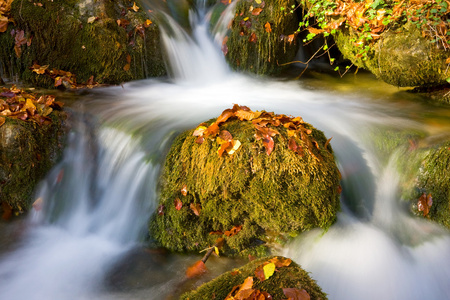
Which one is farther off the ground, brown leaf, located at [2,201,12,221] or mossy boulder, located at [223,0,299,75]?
mossy boulder, located at [223,0,299,75]

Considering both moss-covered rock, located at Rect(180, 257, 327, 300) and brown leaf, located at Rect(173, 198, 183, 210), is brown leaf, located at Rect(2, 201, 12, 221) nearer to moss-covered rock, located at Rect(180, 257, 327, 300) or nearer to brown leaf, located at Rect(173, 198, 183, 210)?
brown leaf, located at Rect(173, 198, 183, 210)

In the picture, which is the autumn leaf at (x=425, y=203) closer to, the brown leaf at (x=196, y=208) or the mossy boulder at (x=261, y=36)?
the brown leaf at (x=196, y=208)

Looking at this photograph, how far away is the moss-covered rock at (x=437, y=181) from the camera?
11.0 feet

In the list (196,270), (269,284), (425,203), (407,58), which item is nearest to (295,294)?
(269,284)

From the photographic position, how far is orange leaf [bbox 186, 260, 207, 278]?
10.1 feet

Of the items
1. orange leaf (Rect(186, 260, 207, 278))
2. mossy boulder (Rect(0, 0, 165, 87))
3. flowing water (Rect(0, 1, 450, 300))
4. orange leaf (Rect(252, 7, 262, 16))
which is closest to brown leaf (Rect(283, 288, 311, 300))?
flowing water (Rect(0, 1, 450, 300))

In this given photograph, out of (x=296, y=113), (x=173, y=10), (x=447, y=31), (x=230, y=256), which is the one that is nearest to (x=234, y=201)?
(x=230, y=256)

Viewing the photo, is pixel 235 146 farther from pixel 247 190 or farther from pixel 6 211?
pixel 6 211

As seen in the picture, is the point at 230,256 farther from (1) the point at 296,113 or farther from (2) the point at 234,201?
(1) the point at 296,113

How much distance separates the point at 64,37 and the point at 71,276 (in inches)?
152

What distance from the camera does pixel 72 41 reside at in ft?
18.2

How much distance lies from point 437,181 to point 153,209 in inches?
106

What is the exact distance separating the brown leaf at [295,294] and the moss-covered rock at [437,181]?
75.8 inches

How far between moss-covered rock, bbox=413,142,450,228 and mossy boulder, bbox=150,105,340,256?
933mm
